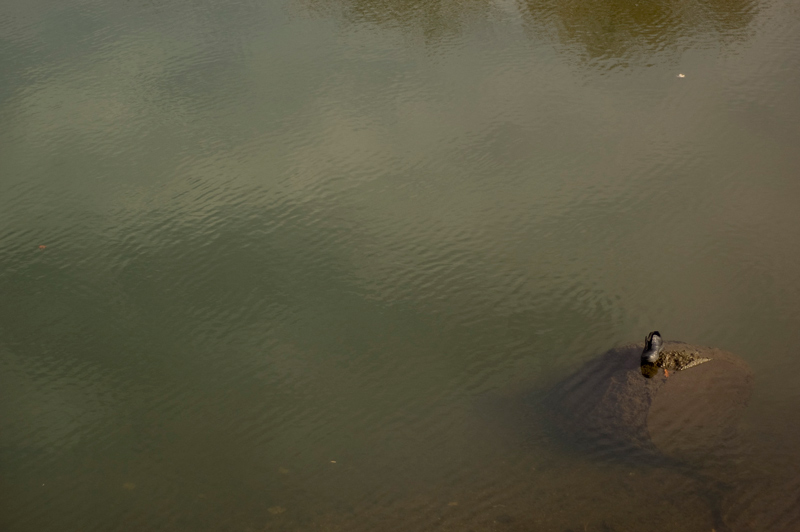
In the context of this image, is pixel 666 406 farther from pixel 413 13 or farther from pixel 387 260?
pixel 413 13

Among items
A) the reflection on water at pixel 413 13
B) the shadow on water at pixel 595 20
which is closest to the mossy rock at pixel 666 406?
the shadow on water at pixel 595 20

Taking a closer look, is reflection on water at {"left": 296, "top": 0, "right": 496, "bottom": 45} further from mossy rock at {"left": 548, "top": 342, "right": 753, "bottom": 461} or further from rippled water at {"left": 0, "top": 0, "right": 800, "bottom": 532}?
mossy rock at {"left": 548, "top": 342, "right": 753, "bottom": 461}

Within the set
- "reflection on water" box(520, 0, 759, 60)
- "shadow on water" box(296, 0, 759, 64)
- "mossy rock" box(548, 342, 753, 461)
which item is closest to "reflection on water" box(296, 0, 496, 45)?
"shadow on water" box(296, 0, 759, 64)

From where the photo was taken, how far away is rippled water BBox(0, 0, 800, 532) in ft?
12.9

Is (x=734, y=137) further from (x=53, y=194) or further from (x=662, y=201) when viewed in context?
(x=53, y=194)

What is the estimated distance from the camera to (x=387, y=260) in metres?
5.46

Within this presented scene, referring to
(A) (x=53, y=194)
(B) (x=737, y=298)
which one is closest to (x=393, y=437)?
(B) (x=737, y=298)

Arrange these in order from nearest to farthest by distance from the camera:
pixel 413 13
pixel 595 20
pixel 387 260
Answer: pixel 387 260, pixel 595 20, pixel 413 13

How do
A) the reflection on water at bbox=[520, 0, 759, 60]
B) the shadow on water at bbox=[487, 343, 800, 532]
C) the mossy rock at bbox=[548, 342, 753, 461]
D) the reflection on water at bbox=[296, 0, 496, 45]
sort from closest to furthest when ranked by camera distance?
1. the shadow on water at bbox=[487, 343, 800, 532]
2. the mossy rock at bbox=[548, 342, 753, 461]
3. the reflection on water at bbox=[520, 0, 759, 60]
4. the reflection on water at bbox=[296, 0, 496, 45]

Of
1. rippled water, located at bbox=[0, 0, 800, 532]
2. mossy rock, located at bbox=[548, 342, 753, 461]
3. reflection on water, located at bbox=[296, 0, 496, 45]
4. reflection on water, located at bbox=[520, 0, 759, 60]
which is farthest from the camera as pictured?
reflection on water, located at bbox=[296, 0, 496, 45]

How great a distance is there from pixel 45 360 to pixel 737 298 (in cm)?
499

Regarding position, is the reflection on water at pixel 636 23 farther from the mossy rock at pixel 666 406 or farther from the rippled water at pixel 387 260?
the mossy rock at pixel 666 406

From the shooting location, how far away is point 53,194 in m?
6.54

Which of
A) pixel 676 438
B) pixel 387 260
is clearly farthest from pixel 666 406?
pixel 387 260
